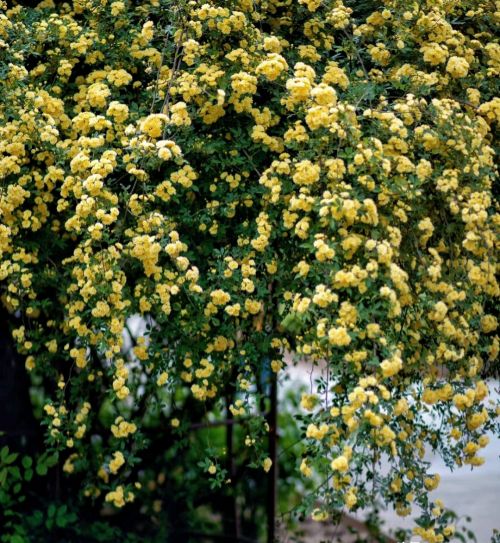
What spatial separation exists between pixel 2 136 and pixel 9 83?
18 centimetres

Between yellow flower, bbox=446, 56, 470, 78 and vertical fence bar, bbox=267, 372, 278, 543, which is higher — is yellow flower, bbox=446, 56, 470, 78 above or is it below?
above

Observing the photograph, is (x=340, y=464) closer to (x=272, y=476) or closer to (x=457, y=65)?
(x=457, y=65)

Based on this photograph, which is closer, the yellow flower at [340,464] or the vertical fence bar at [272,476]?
the yellow flower at [340,464]

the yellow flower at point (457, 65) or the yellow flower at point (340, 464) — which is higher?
the yellow flower at point (457, 65)

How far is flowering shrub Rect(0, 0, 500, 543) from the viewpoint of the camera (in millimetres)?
2045

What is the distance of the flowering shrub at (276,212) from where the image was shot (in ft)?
6.71

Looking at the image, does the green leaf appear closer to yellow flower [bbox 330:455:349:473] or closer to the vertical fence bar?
the vertical fence bar

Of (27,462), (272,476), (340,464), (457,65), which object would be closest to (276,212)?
(457,65)

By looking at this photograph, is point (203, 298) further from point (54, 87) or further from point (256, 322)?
point (54, 87)

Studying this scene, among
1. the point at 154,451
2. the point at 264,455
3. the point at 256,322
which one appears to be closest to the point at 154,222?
the point at 256,322

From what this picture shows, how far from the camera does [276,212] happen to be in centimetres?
242

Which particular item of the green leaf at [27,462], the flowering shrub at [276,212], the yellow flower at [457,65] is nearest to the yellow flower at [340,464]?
the flowering shrub at [276,212]

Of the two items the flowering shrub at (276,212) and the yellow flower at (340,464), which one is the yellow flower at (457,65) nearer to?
the flowering shrub at (276,212)

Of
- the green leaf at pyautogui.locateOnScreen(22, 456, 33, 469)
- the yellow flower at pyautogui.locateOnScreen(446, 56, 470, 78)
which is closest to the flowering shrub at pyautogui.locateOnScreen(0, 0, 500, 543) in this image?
the yellow flower at pyautogui.locateOnScreen(446, 56, 470, 78)
